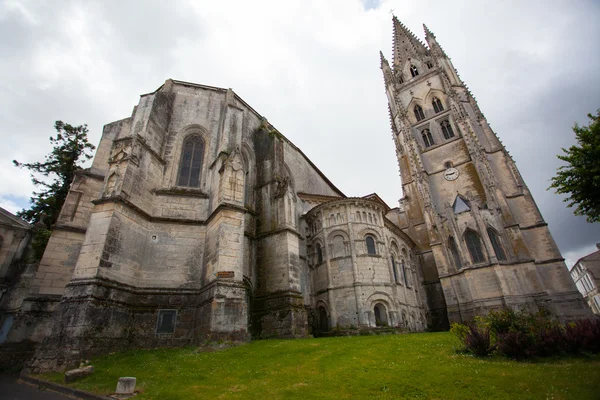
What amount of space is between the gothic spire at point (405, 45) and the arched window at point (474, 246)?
2735cm

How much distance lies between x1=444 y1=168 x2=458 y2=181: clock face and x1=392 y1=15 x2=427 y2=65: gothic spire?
785 inches

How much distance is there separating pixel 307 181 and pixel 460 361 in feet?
58.2

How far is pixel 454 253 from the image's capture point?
23.0 meters

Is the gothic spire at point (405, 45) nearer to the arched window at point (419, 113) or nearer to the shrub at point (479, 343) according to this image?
the arched window at point (419, 113)

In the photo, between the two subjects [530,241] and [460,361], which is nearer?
[460,361]

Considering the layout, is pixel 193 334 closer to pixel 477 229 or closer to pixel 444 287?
pixel 444 287

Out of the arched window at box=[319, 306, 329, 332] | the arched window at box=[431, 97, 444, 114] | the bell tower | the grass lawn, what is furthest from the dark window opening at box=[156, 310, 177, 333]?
the arched window at box=[431, 97, 444, 114]

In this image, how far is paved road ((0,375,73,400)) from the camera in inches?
247

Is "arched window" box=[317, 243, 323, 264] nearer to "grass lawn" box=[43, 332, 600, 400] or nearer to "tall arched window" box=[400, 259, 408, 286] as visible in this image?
"tall arched window" box=[400, 259, 408, 286]

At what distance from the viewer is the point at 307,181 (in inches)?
918

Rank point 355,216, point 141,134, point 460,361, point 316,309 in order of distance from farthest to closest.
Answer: point 355,216, point 316,309, point 141,134, point 460,361

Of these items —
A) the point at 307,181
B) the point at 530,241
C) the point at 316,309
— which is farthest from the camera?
the point at 307,181

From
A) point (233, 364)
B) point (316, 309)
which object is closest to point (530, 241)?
point (316, 309)

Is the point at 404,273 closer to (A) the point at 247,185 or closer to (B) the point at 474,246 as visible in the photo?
(B) the point at 474,246
